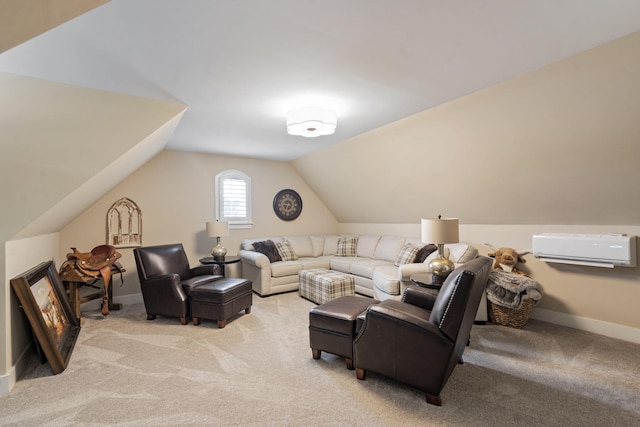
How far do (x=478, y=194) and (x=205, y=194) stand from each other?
4316mm

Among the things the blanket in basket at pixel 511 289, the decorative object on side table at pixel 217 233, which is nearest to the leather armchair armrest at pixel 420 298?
the blanket in basket at pixel 511 289

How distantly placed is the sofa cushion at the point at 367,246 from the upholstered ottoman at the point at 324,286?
4.37 feet

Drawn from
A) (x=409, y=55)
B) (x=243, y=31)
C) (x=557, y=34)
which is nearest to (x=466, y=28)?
(x=409, y=55)

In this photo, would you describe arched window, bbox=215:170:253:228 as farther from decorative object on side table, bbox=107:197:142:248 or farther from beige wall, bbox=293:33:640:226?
beige wall, bbox=293:33:640:226

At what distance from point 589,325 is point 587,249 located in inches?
34.5

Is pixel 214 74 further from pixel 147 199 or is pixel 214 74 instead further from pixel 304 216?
pixel 304 216

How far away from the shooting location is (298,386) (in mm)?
2227

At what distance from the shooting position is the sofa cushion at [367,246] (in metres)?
5.55

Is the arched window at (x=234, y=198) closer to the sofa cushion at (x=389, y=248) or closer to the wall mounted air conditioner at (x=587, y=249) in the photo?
the sofa cushion at (x=389, y=248)

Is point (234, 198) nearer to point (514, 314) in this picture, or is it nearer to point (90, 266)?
point (90, 266)

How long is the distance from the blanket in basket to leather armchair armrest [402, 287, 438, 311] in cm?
122

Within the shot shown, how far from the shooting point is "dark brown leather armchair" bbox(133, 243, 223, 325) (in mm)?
3572

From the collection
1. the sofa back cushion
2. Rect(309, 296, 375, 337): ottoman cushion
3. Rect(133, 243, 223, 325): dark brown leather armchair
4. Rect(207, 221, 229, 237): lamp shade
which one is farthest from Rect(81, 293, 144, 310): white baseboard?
Rect(309, 296, 375, 337): ottoman cushion

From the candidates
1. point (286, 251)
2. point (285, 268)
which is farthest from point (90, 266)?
point (286, 251)
